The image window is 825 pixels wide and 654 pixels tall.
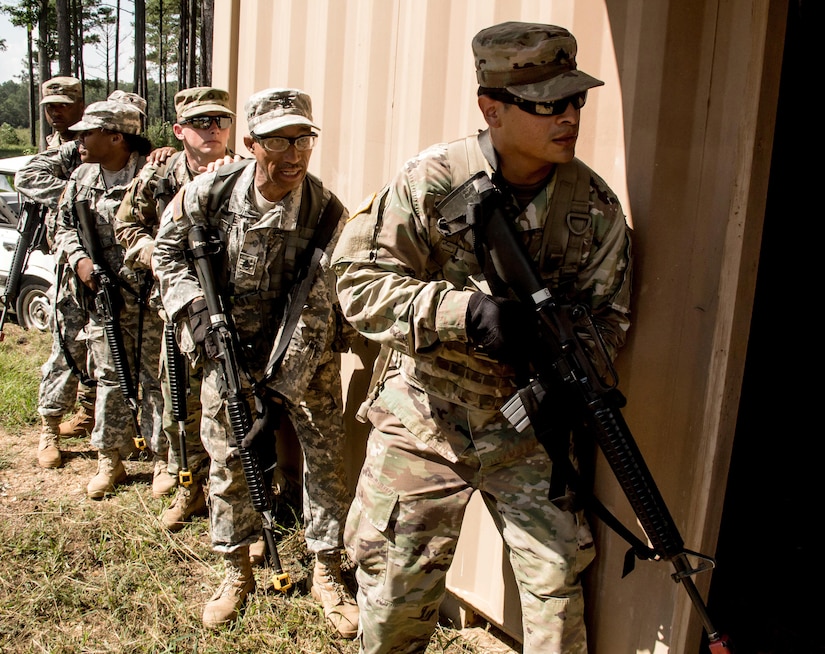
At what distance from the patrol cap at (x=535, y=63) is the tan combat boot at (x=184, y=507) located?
298 cm

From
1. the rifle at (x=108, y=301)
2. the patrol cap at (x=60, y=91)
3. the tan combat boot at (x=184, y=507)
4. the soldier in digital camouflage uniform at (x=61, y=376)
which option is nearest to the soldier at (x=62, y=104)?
the patrol cap at (x=60, y=91)

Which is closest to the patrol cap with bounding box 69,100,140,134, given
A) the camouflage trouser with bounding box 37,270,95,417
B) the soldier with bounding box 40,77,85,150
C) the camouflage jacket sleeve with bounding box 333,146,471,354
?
the camouflage trouser with bounding box 37,270,95,417

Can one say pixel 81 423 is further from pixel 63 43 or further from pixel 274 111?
pixel 63 43

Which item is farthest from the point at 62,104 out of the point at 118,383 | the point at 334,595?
the point at 334,595

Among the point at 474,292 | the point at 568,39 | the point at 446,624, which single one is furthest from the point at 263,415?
the point at 568,39

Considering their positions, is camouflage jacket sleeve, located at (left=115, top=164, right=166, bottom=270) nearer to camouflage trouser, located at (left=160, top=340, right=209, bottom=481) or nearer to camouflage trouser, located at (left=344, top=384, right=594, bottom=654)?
camouflage trouser, located at (left=160, top=340, right=209, bottom=481)

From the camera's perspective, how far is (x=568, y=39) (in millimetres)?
2170

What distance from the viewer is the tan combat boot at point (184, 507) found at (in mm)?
4184

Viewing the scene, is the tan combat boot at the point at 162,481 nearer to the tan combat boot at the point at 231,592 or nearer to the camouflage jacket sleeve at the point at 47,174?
the tan combat boot at the point at 231,592

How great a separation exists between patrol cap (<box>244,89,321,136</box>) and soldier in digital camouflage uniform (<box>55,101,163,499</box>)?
1.81 metres

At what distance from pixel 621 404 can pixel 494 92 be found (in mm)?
943

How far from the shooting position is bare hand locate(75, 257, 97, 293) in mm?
4652

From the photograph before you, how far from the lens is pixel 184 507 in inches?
168

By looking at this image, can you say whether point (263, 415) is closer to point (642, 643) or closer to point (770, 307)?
point (642, 643)
